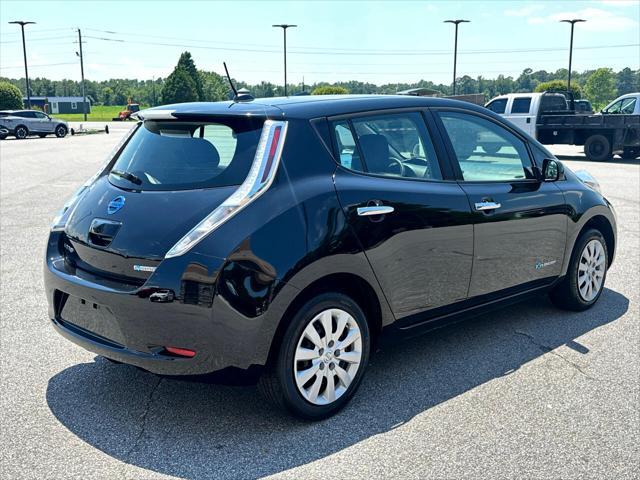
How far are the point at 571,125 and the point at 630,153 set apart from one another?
265 cm

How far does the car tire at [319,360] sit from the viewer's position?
3309mm

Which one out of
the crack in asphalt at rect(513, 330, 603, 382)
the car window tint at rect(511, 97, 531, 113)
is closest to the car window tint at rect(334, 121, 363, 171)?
the crack in asphalt at rect(513, 330, 603, 382)

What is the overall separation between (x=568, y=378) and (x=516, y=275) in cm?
83

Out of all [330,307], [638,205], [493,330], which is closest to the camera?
[330,307]

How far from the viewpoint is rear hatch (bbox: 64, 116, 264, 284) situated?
3205 mm

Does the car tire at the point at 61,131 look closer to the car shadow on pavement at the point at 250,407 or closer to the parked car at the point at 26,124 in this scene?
the parked car at the point at 26,124

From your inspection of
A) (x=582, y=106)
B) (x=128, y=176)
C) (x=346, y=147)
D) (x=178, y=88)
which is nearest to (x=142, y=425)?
(x=128, y=176)

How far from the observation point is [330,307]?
3.43 m

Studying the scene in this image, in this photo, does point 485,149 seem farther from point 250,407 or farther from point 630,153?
point 630,153

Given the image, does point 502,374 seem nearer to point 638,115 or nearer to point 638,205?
point 638,205

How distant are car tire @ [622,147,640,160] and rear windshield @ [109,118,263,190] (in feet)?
68.0

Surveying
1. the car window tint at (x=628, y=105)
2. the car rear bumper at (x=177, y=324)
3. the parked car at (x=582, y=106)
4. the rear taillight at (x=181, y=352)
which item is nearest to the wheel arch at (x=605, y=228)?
the car rear bumper at (x=177, y=324)

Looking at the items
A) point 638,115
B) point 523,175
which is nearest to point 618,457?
point 523,175

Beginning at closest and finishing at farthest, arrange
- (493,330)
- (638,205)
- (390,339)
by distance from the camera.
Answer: (390,339)
(493,330)
(638,205)
